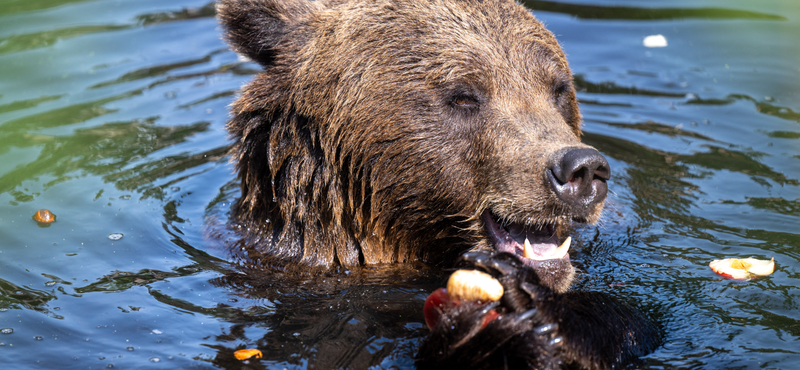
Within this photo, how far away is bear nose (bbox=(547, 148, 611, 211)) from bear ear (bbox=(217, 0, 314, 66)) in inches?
82.4

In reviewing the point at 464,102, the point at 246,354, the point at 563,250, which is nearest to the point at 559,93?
the point at 464,102

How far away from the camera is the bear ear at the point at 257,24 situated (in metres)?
5.42

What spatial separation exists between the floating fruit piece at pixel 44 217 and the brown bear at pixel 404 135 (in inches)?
73.1

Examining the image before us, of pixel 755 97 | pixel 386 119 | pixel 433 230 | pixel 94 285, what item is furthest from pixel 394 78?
pixel 755 97

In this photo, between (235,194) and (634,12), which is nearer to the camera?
(235,194)

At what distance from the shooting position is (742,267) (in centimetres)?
524

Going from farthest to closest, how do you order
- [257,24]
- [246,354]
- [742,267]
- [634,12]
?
1. [634,12]
2. [257,24]
3. [742,267]
4. [246,354]

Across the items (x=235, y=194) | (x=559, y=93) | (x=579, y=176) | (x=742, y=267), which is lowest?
(x=742, y=267)

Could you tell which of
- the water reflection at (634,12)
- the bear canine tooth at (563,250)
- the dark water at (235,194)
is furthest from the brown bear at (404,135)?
the water reflection at (634,12)

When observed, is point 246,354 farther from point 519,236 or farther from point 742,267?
point 742,267

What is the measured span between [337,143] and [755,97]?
5.77 m

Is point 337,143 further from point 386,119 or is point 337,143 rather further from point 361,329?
point 361,329

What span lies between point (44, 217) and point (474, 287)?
4095 millimetres

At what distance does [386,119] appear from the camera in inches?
201
